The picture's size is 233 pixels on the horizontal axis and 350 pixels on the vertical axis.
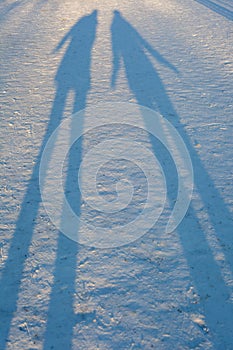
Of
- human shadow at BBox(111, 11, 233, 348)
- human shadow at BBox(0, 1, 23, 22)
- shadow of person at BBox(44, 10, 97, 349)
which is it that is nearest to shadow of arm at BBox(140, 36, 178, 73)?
human shadow at BBox(111, 11, 233, 348)

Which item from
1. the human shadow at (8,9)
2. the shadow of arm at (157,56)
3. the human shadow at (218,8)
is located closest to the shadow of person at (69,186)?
the shadow of arm at (157,56)

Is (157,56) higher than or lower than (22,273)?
higher

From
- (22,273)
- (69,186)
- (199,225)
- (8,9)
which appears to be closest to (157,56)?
(69,186)

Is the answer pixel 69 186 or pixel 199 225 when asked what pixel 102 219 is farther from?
pixel 199 225

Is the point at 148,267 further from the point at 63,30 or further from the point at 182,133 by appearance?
the point at 63,30

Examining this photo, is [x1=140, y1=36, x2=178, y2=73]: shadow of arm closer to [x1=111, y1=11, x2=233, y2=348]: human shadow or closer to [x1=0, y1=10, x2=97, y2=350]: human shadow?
[x1=111, y1=11, x2=233, y2=348]: human shadow

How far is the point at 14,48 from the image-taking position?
713 cm

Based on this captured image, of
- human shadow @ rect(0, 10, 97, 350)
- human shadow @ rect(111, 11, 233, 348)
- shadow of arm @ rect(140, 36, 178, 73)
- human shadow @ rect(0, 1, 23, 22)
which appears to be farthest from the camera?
human shadow @ rect(0, 1, 23, 22)

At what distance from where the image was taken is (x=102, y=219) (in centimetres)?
352

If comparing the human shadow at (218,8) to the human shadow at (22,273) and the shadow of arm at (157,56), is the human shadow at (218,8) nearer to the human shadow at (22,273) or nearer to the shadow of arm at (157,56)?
the shadow of arm at (157,56)

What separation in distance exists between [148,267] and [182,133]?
207 centimetres

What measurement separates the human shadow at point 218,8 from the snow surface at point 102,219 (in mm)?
1676

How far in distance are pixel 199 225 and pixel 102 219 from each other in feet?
2.74

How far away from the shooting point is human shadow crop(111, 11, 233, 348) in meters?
2.75
